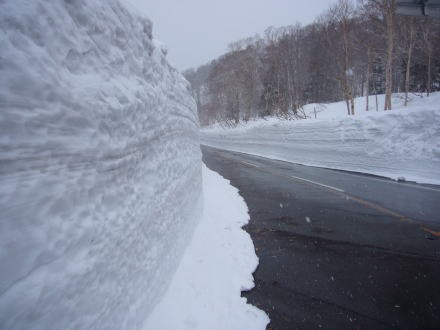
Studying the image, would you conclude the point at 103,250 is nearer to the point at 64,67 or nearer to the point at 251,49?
the point at 64,67

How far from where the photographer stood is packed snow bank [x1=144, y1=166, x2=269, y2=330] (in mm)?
2346

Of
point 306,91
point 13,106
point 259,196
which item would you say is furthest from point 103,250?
point 306,91

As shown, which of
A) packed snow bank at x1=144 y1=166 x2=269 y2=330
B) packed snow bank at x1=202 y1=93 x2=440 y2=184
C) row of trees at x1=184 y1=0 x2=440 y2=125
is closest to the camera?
packed snow bank at x1=144 y1=166 x2=269 y2=330

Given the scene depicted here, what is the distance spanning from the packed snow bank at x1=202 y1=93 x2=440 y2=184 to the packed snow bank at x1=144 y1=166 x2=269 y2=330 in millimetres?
7783

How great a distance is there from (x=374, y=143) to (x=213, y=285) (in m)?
10.4

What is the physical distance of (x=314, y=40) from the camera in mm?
36656

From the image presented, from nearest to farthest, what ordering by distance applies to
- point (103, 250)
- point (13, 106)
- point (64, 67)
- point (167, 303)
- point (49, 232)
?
point (13, 106)
point (49, 232)
point (64, 67)
point (103, 250)
point (167, 303)

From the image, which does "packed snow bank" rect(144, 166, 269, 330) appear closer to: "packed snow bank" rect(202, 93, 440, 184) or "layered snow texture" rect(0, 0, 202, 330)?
"layered snow texture" rect(0, 0, 202, 330)

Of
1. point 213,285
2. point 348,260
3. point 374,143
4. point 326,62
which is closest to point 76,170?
point 213,285

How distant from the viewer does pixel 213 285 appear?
290 centimetres

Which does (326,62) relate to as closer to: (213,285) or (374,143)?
(374,143)

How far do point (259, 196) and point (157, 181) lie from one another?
4.74 metres

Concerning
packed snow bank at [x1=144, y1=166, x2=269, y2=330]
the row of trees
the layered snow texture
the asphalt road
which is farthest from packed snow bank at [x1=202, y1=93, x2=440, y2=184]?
the layered snow texture

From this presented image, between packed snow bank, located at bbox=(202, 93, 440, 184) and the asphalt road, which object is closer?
the asphalt road
